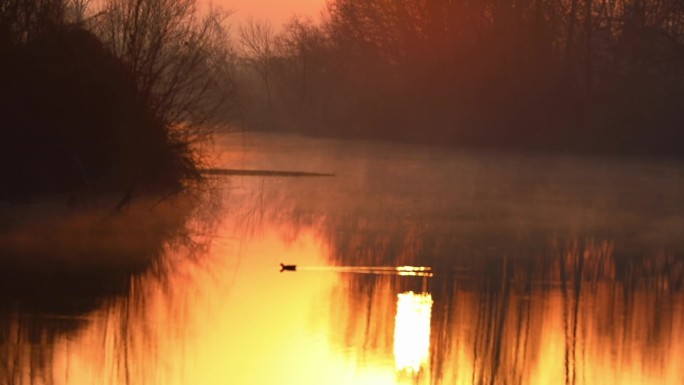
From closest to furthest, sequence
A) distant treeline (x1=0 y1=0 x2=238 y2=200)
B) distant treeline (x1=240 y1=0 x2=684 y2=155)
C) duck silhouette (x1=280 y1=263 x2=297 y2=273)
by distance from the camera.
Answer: duck silhouette (x1=280 y1=263 x2=297 y2=273) → distant treeline (x1=0 y1=0 x2=238 y2=200) → distant treeline (x1=240 y1=0 x2=684 y2=155)

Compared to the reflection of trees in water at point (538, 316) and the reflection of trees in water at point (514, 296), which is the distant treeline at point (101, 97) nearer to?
the reflection of trees in water at point (514, 296)

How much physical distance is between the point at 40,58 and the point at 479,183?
46.9 feet

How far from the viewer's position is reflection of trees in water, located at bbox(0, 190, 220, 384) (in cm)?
973

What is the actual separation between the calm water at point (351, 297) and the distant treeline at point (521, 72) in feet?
91.1

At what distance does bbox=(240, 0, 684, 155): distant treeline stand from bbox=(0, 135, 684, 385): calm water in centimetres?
2776

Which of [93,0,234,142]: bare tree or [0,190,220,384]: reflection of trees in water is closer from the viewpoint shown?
[0,190,220,384]: reflection of trees in water

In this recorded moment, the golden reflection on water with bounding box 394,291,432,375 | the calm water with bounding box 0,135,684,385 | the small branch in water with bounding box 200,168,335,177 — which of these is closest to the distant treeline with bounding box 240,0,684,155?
the small branch in water with bounding box 200,168,335,177

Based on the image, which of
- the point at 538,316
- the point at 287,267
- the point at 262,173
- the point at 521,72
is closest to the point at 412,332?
the point at 538,316

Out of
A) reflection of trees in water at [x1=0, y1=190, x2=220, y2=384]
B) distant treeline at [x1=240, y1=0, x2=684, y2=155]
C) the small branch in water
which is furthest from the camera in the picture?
distant treeline at [x1=240, y1=0, x2=684, y2=155]

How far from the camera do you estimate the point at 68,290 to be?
12.5m

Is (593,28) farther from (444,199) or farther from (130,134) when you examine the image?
(130,134)

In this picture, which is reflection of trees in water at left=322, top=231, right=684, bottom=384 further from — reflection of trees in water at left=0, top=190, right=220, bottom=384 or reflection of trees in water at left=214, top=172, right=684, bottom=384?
reflection of trees in water at left=0, top=190, right=220, bottom=384

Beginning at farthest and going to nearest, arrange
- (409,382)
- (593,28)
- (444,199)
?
(593,28), (444,199), (409,382)

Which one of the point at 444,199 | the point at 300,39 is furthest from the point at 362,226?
the point at 300,39
